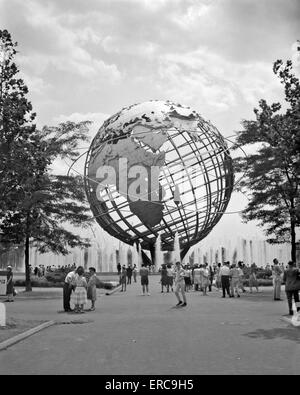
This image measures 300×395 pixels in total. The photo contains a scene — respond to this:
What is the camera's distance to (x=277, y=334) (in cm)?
1056

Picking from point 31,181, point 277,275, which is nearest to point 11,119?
point 31,181

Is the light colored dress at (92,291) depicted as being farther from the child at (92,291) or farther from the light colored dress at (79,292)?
the light colored dress at (79,292)

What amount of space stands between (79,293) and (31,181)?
4067mm

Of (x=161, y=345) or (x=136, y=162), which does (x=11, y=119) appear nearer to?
(x=161, y=345)

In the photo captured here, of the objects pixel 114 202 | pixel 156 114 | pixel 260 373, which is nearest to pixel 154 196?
pixel 114 202

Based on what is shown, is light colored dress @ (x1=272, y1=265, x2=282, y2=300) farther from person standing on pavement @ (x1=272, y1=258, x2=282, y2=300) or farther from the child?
the child

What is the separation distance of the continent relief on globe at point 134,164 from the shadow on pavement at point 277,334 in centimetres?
2672

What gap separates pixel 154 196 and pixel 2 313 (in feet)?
92.8

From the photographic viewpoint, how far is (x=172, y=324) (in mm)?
12219

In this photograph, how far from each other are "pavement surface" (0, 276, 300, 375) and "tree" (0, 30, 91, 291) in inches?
166

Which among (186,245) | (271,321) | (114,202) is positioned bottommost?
(271,321)
